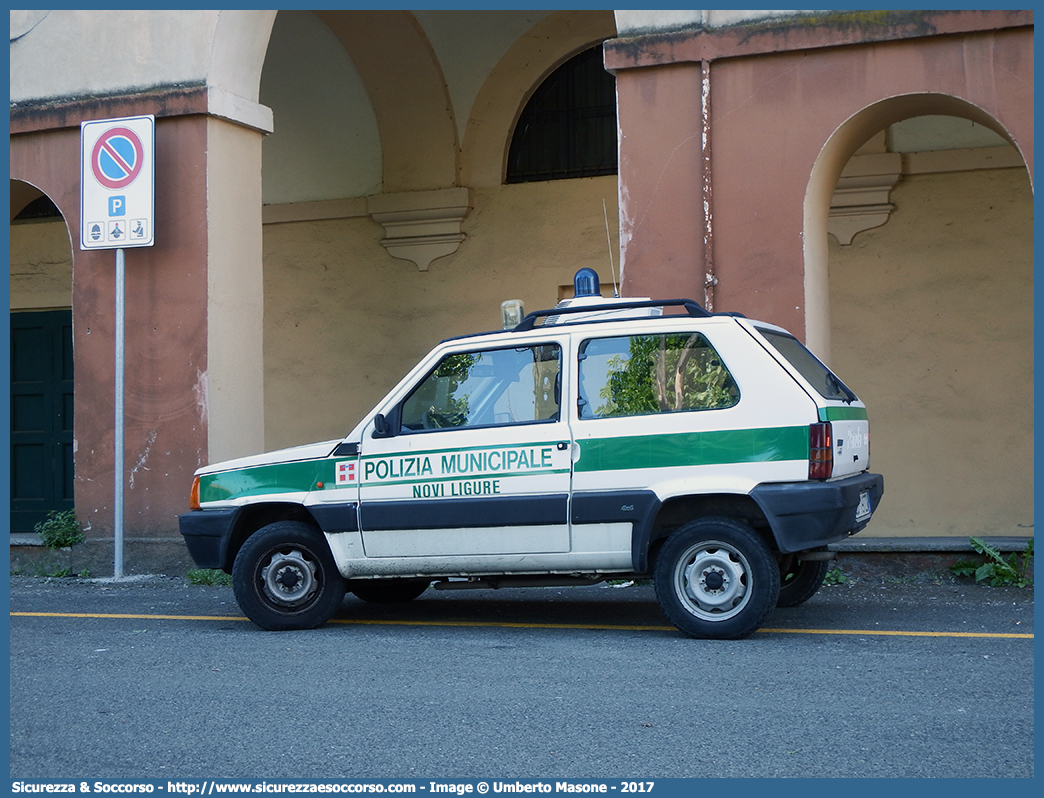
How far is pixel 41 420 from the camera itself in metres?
13.8

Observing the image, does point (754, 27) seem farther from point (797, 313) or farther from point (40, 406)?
point (40, 406)

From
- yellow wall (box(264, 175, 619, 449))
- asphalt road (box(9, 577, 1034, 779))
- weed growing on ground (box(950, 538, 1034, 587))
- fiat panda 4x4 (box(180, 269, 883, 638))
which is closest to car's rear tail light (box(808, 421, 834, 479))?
fiat panda 4x4 (box(180, 269, 883, 638))

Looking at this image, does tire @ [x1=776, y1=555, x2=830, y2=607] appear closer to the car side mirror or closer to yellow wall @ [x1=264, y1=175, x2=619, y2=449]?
the car side mirror

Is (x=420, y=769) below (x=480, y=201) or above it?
below

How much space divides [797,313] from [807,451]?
286cm

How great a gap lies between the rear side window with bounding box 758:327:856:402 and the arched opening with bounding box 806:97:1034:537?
13.5 ft

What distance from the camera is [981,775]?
396 centimetres

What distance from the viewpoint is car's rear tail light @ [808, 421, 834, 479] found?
247 inches

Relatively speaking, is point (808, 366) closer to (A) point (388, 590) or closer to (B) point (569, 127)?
(A) point (388, 590)

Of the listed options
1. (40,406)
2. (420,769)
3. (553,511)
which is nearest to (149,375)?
(40,406)

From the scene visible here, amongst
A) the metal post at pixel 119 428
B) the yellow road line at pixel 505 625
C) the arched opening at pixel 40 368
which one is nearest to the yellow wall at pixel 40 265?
the arched opening at pixel 40 368

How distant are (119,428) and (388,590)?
3.41 m

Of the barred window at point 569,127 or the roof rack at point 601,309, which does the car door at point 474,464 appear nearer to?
the roof rack at point 601,309

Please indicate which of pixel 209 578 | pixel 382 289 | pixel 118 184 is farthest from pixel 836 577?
pixel 118 184
